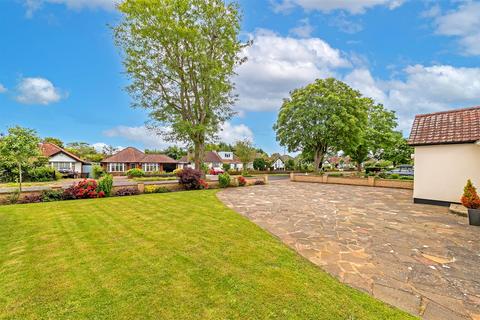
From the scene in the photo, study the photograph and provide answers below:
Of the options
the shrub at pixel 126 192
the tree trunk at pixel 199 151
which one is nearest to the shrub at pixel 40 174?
the shrub at pixel 126 192

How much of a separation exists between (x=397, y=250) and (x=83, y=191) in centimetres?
1442

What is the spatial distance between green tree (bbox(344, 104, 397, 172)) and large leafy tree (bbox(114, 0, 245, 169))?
1872 cm

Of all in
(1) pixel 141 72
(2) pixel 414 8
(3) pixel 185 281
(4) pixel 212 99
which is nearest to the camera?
(3) pixel 185 281

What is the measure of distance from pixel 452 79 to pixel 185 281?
20.0m

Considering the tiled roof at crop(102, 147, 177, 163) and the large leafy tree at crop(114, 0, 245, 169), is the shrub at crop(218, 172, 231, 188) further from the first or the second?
the tiled roof at crop(102, 147, 177, 163)

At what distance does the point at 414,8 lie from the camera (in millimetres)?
11414

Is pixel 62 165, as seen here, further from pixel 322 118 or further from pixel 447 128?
pixel 447 128

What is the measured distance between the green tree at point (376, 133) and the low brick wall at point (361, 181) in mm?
6875

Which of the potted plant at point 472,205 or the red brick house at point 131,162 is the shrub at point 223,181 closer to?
the potted plant at point 472,205

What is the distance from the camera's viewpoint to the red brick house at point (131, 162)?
1548 inches

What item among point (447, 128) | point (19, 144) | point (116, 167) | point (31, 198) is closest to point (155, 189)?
point (31, 198)

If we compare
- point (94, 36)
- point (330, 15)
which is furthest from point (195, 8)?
point (330, 15)

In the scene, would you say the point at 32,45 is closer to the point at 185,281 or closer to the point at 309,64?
the point at 185,281

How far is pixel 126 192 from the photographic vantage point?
13.9 m
